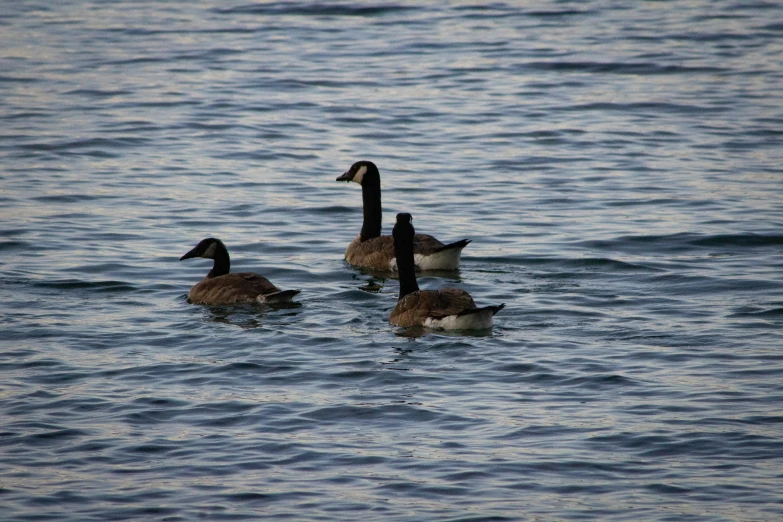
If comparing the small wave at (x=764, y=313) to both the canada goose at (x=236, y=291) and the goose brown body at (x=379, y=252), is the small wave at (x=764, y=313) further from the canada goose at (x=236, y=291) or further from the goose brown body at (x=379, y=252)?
the canada goose at (x=236, y=291)

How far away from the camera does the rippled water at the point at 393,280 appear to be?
8539 mm

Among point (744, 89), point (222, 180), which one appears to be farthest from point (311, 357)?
point (744, 89)

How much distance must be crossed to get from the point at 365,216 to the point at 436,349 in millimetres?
5229

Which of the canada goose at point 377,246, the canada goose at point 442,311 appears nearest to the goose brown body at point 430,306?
the canada goose at point 442,311

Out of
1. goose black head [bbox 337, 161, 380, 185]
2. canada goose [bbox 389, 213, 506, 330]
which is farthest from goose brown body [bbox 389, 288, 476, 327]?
goose black head [bbox 337, 161, 380, 185]

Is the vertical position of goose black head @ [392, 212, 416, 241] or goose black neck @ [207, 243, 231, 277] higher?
goose black head @ [392, 212, 416, 241]

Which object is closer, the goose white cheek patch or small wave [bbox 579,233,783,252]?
small wave [bbox 579,233,783,252]

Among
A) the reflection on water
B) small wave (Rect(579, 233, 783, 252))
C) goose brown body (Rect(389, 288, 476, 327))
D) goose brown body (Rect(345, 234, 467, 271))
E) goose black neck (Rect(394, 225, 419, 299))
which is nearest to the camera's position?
goose brown body (Rect(389, 288, 476, 327))

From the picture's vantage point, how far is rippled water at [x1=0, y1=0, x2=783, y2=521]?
28.0ft

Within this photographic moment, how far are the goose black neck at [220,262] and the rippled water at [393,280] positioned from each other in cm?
64

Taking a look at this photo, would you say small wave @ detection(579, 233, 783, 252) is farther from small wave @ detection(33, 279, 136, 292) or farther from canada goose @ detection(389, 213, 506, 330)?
small wave @ detection(33, 279, 136, 292)

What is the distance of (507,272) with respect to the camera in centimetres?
1477

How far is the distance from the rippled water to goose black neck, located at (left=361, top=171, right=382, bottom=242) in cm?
62

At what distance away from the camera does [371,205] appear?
54.4 ft
